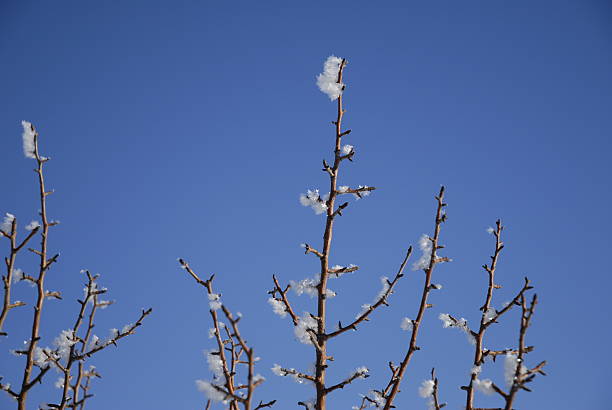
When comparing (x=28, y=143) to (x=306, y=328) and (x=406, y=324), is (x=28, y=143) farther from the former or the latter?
(x=406, y=324)

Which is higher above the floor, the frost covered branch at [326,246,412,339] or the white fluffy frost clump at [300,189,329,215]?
the white fluffy frost clump at [300,189,329,215]

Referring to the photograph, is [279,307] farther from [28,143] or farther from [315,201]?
[28,143]

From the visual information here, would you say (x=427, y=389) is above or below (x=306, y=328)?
below

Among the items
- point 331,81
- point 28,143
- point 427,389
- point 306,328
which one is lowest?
point 427,389

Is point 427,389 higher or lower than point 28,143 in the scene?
lower

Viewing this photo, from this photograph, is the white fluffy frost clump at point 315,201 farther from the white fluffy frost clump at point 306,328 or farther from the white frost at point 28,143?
the white frost at point 28,143

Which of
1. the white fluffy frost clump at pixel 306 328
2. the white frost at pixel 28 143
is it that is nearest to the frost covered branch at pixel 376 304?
the white fluffy frost clump at pixel 306 328

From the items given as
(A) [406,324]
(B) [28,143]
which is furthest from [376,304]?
(B) [28,143]

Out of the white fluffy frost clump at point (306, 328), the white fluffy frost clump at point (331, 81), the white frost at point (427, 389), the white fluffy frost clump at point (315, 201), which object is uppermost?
the white fluffy frost clump at point (331, 81)

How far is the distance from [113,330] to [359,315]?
2.11 metres

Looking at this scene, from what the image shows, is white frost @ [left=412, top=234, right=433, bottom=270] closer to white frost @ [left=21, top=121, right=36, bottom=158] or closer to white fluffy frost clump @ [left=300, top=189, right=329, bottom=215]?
white fluffy frost clump @ [left=300, top=189, right=329, bottom=215]

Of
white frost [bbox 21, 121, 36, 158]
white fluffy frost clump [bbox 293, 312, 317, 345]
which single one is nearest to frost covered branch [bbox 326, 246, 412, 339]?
white fluffy frost clump [bbox 293, 312, 317, 345]

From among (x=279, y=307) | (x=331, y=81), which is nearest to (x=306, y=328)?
(x=279, y=307)

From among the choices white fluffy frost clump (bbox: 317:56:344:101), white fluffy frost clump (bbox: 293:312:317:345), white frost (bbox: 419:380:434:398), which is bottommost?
white frost (bbox: 419:380:434:398)
